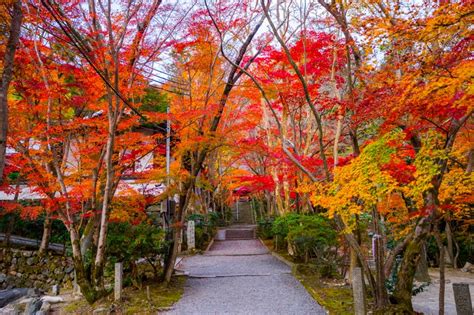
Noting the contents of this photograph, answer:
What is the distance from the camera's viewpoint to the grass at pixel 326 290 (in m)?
6.98

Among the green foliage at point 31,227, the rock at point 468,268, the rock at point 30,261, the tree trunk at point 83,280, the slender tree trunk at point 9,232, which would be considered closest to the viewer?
the tree trunk at point 83,280

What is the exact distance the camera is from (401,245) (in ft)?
19.2

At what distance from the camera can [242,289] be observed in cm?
910

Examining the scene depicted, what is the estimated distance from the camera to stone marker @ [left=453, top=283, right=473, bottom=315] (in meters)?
4.77

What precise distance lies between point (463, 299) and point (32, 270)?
15749 mm

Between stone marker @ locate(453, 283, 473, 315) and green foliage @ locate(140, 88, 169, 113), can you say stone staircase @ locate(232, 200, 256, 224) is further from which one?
stone marker @ locate(453, 283, 473, 315)

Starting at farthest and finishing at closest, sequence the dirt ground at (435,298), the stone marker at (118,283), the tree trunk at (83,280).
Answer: the stone marker at (118,283) → the tree trunk at (83,280) → the dirt ground at (435,298)

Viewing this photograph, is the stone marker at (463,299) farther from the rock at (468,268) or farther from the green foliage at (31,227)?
the green foliage at (31,227)

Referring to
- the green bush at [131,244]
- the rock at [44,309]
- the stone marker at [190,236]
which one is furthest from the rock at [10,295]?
the stone marker at [190,236]

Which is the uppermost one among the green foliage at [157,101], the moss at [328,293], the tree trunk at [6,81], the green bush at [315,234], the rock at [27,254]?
the green foliage at [157,101]

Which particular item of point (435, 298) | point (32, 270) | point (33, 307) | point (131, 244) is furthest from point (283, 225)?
point (32, 270)

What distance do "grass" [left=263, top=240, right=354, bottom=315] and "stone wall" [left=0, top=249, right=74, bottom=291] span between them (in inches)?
378

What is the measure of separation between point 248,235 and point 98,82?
57.6 feet

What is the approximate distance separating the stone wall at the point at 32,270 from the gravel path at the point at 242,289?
519cm
